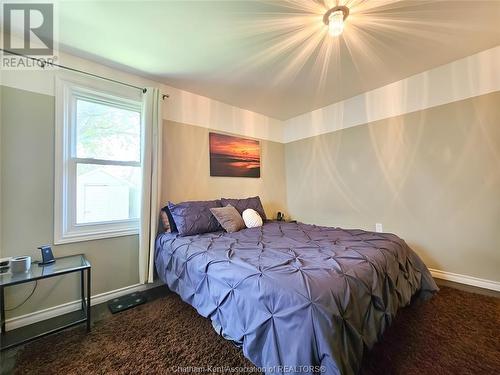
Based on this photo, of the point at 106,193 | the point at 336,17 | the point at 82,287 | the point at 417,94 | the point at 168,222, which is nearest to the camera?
the point at 336,17

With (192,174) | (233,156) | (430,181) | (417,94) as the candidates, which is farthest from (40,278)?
(417,94)

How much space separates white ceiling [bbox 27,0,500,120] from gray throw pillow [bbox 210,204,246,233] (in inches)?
60.9

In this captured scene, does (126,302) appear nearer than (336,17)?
No

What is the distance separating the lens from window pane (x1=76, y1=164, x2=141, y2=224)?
→ 211cm

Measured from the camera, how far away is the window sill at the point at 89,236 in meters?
1.96

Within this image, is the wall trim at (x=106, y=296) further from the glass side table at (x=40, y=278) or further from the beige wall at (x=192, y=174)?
the beige wall at (x=192, y=174)

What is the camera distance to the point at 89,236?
6.89ft

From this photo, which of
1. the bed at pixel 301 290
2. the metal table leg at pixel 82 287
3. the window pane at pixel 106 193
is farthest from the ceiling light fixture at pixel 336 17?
the metal table leg at pixel 82 287

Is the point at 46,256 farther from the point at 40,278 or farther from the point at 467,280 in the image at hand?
the point at 467,280

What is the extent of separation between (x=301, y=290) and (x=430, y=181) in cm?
241

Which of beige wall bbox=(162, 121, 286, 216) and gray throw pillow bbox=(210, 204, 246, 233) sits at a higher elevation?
beige wall bbox=(162, 121, 286, 216)

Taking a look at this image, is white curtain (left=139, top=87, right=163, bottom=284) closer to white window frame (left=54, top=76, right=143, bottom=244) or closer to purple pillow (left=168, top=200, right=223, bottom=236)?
purple pillow (left=168, top=200, right=223, bottom=236)

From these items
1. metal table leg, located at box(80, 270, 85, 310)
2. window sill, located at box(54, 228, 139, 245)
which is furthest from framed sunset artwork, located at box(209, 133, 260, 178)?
metal table leg, located at box(80, 270, 85, 310)

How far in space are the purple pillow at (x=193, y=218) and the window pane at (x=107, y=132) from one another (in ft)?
2.47
